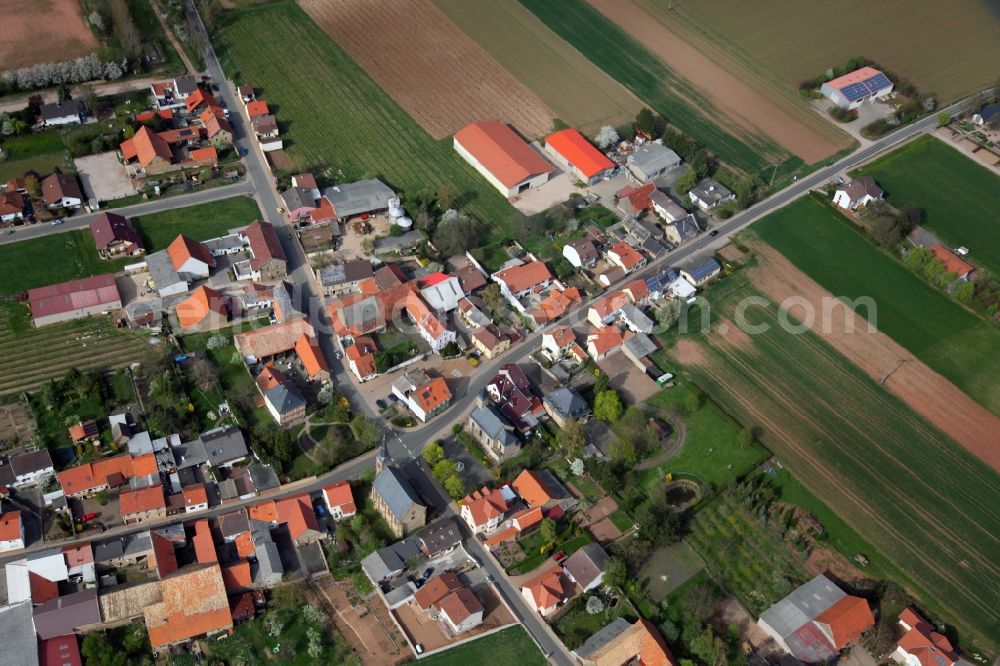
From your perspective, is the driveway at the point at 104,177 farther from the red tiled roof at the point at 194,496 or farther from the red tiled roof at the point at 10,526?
the red tiled roof at the point at 194,496

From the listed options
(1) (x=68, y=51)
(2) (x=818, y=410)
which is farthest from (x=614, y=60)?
(1) (x=68, y=51)

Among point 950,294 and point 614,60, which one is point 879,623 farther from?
point 614,60

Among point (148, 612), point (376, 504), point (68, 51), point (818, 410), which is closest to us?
point (148, 612)

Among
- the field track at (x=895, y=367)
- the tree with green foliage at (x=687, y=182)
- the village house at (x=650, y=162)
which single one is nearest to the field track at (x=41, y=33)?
the village house at (x=650, y=162)

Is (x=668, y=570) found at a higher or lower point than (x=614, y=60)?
lower

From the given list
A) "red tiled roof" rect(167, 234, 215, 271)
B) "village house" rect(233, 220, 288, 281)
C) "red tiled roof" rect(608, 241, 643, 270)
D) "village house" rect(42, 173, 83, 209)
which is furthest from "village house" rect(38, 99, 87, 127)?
"red tiled roof" rect(608, 241, 643, 270)

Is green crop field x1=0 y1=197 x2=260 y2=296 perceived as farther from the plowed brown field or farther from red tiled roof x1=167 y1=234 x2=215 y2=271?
the plowed brown field
